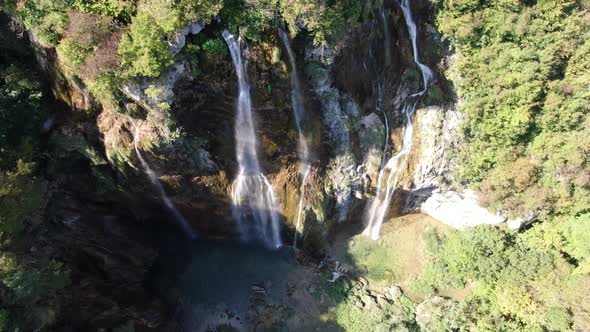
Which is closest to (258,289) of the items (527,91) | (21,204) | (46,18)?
(21,204)

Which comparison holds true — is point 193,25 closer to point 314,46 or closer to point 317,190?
point 314,46

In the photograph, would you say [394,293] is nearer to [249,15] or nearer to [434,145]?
[434,145]

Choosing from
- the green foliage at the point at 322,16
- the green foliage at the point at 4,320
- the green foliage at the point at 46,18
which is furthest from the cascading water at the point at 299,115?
the green foliage at the point at 4,320

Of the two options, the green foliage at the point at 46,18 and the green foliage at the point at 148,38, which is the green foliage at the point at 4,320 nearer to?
the green foliage at the point at 148,38

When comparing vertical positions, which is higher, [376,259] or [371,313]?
[376,259]

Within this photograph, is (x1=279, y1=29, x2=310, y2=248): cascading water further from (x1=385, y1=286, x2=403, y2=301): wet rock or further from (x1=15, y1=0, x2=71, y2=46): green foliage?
(x1=15, y1=0, x2=71, y2=46): green foliage

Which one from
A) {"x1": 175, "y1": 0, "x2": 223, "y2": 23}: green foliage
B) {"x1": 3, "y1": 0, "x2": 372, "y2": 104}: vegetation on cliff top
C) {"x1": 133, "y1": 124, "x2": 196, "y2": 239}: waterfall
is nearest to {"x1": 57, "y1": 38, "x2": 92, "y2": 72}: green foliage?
{"x1": 3, "y1": 0, "x2": 372, "y2": 104}: vegetation on cliff top
